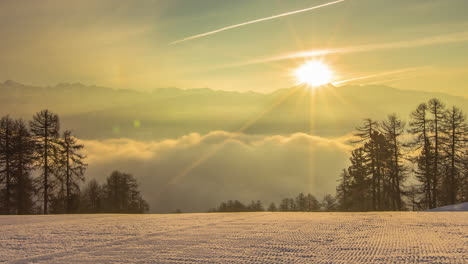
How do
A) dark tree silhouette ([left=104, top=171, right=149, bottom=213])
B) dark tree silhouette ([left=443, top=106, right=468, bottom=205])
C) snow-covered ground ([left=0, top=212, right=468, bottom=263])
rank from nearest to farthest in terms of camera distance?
1. snow-covered ground ([left=0, top=212, right=468, bottom=263])
2. dark tree silhouette ([left=443, top=106, right=468, bottom=205])
3. dark tree silhouette ([left=104, top=171, right=149, bottom=213])

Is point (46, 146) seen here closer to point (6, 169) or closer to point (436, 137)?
point (6, 169)

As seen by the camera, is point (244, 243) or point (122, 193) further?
point (122, 193)

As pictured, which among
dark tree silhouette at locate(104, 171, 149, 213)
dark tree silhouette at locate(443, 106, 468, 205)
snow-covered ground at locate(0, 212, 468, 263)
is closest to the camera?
snow-covered ground at locate(0, 212, 468, 263)

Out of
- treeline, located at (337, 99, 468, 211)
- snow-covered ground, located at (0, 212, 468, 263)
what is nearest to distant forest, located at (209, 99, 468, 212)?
treeline, located at (337, 99, 468, 211)

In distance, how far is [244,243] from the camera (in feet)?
50.2

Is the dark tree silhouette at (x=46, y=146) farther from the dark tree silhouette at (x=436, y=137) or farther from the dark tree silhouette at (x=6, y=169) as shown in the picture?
the dark tree silhouette at (x=436, y=137)

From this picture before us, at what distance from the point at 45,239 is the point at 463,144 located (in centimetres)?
3972

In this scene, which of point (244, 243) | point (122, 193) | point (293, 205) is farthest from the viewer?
point (293, 205)

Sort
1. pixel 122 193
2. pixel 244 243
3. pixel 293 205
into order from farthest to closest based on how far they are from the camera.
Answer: pixel 293 205, pixel 122 193, pixel 244 243

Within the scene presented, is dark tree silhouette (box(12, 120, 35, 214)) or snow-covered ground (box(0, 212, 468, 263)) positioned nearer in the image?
snow-covered ground (box(0, 212, 468, 263))

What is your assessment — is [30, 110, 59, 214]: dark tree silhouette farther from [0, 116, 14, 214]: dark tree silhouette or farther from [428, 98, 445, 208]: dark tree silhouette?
[428, 98, 445, 208]: dark tree silhouette

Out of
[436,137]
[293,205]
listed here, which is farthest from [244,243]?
[293,205]

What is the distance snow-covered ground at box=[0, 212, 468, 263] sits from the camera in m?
12.6

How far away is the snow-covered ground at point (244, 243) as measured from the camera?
1265cm
